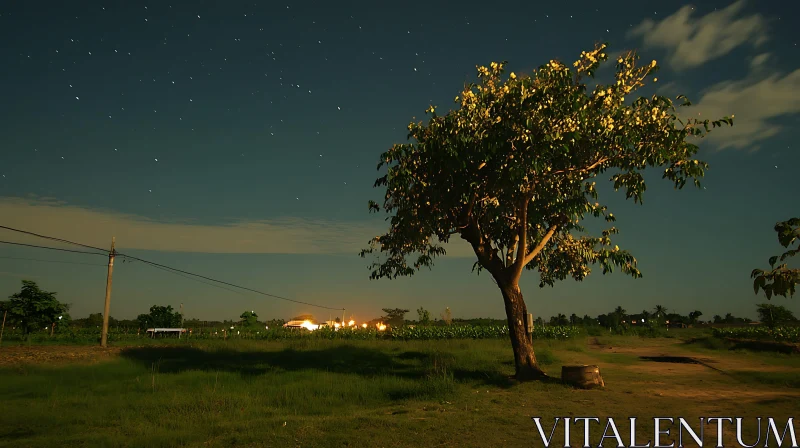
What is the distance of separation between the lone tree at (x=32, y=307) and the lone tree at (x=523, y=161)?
44.5 meters

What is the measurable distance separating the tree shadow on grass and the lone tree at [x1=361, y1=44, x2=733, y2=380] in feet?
12.8

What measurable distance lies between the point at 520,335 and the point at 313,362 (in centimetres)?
1308

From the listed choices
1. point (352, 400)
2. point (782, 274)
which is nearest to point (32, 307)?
point (352, 400)

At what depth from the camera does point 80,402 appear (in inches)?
630

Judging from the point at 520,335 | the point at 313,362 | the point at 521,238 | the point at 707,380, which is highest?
the point at 521,238

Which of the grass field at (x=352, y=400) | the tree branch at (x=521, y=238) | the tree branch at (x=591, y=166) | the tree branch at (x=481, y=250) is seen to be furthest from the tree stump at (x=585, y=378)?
the tree branch at (x=591, y=166)

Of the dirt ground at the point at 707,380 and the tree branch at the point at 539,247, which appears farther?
the tree branch at the point at 539,247

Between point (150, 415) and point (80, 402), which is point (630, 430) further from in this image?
point (80, 402)

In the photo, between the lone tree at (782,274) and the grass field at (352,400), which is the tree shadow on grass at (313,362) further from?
the lone tree at (782,274)

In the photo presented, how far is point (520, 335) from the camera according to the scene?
62.1 feet

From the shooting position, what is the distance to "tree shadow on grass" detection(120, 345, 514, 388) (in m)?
21.0

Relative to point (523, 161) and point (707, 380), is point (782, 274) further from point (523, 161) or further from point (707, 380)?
point (707, 380)

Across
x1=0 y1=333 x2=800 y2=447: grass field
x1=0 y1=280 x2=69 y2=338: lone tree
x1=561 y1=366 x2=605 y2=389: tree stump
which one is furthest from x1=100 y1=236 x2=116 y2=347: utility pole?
x1=561 y1=366 x2=605 y2=389: tree stump

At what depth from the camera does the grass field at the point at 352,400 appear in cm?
1102
